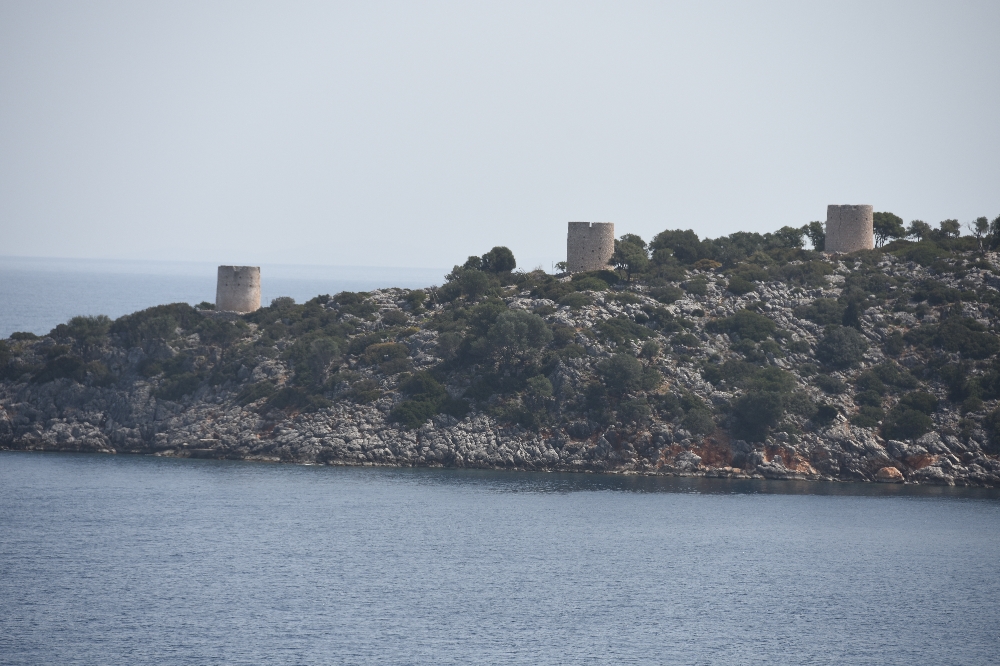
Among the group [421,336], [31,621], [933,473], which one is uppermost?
[421,336]

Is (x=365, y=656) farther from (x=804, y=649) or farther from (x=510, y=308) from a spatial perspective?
(x=510, y=308)

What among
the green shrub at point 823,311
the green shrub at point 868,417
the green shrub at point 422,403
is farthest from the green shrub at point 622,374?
the green shrub at point 823,311

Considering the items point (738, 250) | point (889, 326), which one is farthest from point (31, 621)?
point (738, 250)

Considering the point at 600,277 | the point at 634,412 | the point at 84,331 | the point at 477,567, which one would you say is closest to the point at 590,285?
the point at 600,277

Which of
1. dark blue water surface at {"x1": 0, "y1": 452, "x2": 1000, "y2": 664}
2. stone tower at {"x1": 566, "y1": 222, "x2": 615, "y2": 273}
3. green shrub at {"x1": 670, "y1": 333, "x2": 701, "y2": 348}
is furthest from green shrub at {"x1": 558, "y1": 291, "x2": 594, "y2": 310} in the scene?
dark blue water surface at {"x1": 0, "y1": 452, "x2": 1000, "y2": 664}

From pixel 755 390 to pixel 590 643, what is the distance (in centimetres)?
3718

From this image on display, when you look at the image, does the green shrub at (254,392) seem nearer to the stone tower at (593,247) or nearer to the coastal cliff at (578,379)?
the coastal cliff at (578,379)

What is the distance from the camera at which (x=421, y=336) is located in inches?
3482

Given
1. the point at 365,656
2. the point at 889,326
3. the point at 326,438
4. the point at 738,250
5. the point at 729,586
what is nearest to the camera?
the point at 365,656

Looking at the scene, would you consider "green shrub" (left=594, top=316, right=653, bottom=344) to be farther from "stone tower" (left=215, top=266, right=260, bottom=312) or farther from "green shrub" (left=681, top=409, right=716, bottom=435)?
"stone tower" (left=215, top=266, right=260, bottom=312)

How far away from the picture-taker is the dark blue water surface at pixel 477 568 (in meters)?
44.5

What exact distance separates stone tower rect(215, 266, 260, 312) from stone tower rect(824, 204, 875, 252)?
1887 inches

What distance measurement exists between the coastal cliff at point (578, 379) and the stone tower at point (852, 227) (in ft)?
22.1

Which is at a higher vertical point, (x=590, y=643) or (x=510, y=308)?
(x=510, y=308)
